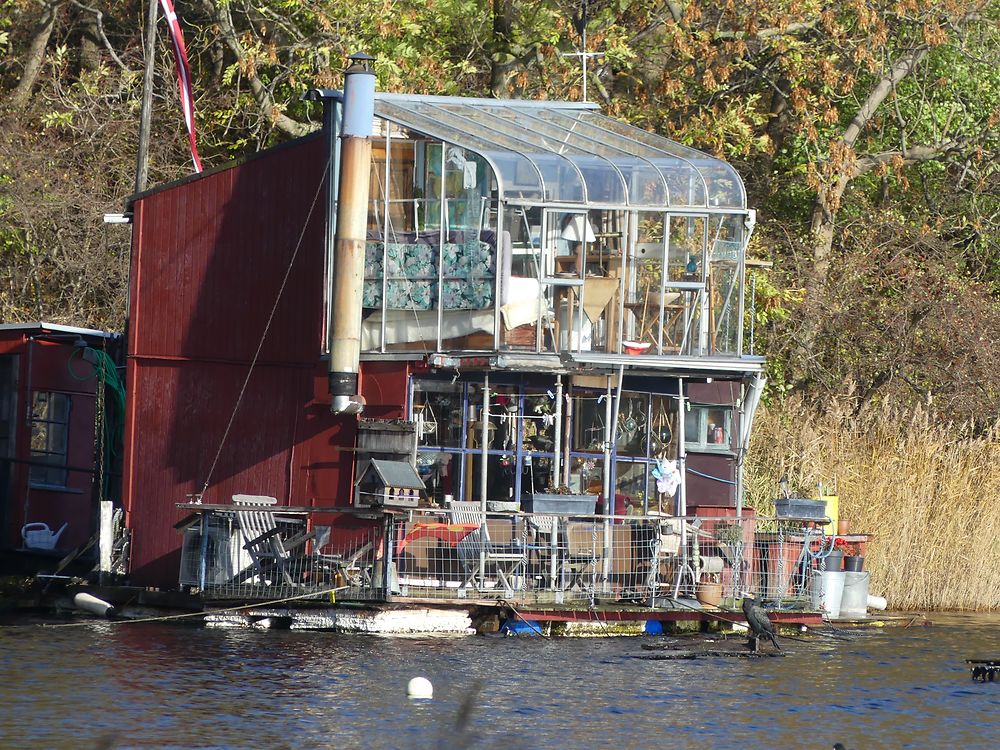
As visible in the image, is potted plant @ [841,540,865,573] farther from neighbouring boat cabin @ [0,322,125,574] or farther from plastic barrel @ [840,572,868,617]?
neighbouring boat cabin @ [0,322,125,574]

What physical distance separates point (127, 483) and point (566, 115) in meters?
8.69

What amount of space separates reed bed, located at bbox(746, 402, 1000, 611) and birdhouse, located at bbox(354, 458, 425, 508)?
7.65m

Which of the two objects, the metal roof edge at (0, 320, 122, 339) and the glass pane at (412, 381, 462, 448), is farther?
the metal roof edge at (0, 320, 122, 339)

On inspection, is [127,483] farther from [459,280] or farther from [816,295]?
[816,295]

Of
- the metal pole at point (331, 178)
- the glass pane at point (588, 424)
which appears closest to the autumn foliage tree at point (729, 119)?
the metal pole at point (331, 178)

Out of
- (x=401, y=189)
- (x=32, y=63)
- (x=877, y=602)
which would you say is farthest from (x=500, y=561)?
(x=32, y=63)

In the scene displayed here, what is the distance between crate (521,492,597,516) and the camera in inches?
936

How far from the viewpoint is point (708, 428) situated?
2892 cm

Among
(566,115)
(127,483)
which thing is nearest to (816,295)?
(566,115)

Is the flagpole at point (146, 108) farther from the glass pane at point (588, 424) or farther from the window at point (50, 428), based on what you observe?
the glass pane at point (588, 424)

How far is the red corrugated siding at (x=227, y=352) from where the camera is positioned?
25.9 m

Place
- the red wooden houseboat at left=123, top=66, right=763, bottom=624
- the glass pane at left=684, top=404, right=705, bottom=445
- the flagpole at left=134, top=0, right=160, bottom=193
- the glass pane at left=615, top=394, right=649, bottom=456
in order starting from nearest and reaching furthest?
the red wooden houseboat at left=123, top=66, right=763, bottom=624, the glass pane at left=615, top=394, right=649, bottom=456, the glass pane at left=684, top=404, right=705, bottom=445, the flagpole at left=134, top=0, right=160, bottom=193

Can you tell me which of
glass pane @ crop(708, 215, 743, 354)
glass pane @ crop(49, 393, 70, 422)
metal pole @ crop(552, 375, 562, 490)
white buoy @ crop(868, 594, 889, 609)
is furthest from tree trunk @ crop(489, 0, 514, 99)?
white buoy @ crop(868, 594, 889, 609)

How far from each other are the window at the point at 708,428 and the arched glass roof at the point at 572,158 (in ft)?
13.2
